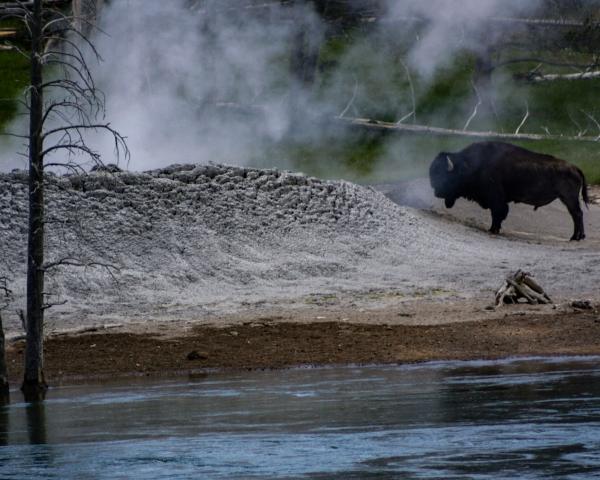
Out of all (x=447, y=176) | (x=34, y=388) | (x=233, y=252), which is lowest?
(x=34, y=388)

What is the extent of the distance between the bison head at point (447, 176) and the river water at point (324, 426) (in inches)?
619

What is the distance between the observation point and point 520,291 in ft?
75.6

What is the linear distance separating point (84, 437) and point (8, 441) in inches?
28.2

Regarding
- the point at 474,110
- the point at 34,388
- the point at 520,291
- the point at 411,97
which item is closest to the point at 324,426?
the point at 34,388

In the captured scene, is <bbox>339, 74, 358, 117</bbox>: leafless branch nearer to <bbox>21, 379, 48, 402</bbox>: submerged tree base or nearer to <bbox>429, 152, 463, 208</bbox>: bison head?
<bbox>429, 152, 463, 208</bbox>: bison head

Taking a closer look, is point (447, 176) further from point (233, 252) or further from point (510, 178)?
point (233, 252)

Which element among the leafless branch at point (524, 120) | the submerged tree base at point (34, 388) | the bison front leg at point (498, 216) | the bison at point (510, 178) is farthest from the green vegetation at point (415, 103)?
the submerged tree base at point (34, 388)

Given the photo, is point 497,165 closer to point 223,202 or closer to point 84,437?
point 223,202

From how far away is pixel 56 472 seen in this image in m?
11.8

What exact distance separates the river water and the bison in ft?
49.8

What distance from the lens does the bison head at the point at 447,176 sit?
111 feet

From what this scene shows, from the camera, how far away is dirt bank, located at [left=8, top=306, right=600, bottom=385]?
758 inches

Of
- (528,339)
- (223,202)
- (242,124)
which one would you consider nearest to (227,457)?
(528,339)

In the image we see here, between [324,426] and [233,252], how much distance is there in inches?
514
